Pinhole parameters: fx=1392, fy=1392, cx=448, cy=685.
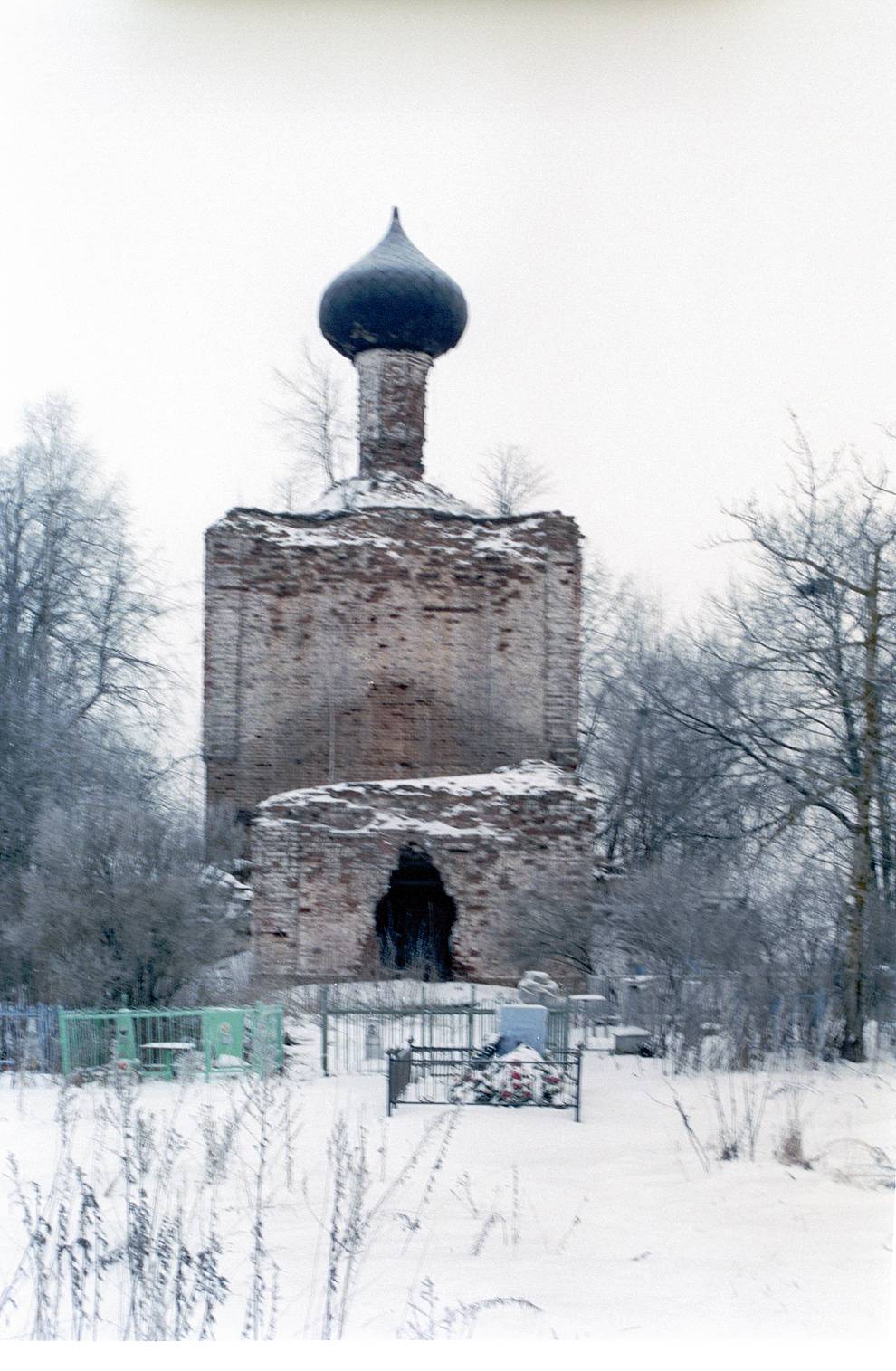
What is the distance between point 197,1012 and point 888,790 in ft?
15.9

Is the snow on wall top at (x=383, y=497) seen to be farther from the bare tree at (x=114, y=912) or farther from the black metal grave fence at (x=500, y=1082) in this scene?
the black metal grave fence at (x=500, y=1082)

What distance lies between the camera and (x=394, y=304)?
10766 millimetres

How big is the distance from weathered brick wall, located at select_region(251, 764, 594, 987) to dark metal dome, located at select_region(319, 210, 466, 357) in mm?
4101

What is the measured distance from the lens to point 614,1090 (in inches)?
331

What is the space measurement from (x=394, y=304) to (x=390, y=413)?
134 inches

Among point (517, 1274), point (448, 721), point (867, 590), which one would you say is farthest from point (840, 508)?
point (517, 1274)

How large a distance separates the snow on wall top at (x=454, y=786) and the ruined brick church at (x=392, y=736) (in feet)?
0.05

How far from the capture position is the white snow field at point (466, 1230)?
15.3 feet

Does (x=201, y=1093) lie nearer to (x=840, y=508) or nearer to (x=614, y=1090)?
(x=614, y=1090)

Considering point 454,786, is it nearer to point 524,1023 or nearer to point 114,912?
point 114,912

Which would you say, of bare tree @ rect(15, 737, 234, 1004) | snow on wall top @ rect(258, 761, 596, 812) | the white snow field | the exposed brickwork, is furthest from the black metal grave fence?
the exposed brickwork

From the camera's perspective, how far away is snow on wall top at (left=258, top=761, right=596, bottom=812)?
12.9m

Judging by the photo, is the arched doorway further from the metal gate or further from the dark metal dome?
the dark metal dome

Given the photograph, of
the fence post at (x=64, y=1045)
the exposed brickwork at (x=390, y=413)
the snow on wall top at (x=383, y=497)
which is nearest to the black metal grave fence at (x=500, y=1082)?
the fence post at (x=64, y=1045)
